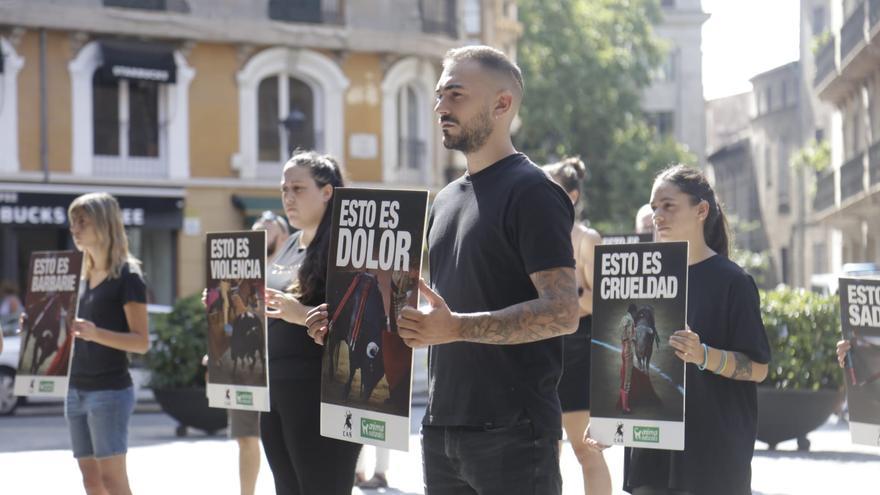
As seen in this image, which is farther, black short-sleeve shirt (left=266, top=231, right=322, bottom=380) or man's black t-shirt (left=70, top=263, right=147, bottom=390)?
man's black t-shirt (left=70, top=263, right=147, bottom=390)

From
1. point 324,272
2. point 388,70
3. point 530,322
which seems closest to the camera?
point 530,322

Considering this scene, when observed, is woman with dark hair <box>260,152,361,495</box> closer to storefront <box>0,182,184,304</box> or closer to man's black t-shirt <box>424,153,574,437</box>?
man's black t-shirt <box>424,153,574,437</box>

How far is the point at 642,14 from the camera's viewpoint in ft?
165

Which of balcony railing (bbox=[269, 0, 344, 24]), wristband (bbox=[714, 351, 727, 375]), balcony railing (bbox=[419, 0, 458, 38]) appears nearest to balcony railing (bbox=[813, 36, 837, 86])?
balcony railing (bbox=[419, 0, 458, 38])

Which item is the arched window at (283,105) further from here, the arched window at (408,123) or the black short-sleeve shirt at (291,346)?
the black short-sleeve shirt at (291,346)

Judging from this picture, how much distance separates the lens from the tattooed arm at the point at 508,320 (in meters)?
4.40

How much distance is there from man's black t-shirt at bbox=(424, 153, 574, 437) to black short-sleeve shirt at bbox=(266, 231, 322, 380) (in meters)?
1.53

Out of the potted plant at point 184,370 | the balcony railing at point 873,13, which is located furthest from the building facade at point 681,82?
the potted plant at point 184,370

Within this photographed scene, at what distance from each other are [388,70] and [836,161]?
16218 mm

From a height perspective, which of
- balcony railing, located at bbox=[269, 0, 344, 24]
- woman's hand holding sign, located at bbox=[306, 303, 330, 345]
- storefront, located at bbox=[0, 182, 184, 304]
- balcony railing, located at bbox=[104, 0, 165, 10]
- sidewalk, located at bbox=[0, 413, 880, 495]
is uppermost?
balcony railing, located at bbox=[269, 0, 344, 24]

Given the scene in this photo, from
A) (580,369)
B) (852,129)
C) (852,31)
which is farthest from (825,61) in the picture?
(580,369)

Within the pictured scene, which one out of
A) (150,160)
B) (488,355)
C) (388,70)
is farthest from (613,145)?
(488,355)

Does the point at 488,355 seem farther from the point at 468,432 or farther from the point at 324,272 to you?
the point at 324,272

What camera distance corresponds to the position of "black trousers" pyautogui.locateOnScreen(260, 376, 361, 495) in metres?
6.02
